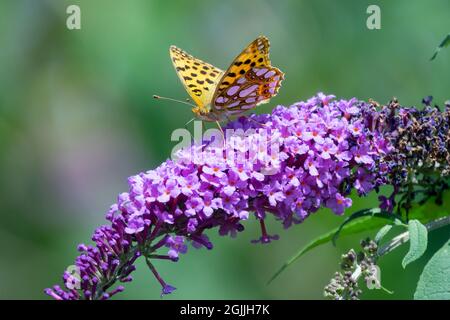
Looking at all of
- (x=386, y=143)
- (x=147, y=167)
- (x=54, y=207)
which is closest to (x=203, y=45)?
(x=147, y=167)

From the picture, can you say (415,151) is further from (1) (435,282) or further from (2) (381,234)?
(1) (435,282)

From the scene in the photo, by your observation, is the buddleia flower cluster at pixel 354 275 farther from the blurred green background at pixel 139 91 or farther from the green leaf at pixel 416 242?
the blurred green background at pixel 139 91

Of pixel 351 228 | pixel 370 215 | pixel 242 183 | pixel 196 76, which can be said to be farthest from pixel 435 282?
pixel 196 76

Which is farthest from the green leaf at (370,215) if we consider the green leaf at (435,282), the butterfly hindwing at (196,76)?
the butterfly hindwing at (196,76)

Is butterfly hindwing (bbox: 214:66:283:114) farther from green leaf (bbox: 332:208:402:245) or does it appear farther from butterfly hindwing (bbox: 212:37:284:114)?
green leaf (bbox: 332:208:402:245)

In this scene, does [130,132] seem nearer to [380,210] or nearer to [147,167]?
[147,167]
